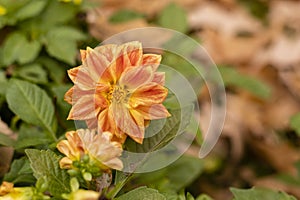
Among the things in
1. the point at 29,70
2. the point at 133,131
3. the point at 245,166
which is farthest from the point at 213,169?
the point at 133,131

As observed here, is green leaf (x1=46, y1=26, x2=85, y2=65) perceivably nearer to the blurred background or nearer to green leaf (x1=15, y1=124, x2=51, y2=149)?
the blurred background

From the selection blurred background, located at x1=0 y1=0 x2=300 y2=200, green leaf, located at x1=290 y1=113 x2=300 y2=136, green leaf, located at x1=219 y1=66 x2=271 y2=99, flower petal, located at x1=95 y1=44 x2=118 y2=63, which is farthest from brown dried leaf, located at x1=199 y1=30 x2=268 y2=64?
flower petal, located at x1=95 y1=44 x2=118 y2=63

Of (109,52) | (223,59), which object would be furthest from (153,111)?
(223,59)

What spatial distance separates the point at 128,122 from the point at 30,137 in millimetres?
431

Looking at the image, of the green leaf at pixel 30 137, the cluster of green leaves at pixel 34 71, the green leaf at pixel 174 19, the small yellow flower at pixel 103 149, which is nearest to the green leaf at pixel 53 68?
the cluster of green leaves at pixel 34 71

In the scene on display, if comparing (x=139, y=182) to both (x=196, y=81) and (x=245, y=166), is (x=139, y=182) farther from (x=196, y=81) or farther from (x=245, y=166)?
(x=245, y=166)

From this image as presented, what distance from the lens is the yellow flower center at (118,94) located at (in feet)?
4.21

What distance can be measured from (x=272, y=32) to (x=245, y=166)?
0.91m

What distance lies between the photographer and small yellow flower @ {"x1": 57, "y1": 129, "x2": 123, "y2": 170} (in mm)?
1195

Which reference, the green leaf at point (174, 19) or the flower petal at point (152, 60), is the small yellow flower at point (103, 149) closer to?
the flower petal at point (152, 60)

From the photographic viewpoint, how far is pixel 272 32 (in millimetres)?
3391

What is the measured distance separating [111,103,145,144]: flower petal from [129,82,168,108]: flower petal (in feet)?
0.08

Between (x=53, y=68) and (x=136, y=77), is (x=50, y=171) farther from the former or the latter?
(x=53, y=68)

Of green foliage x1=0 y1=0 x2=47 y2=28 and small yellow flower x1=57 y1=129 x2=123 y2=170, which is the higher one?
green foliage x1=0 y1=0 x2=47 y2=28
